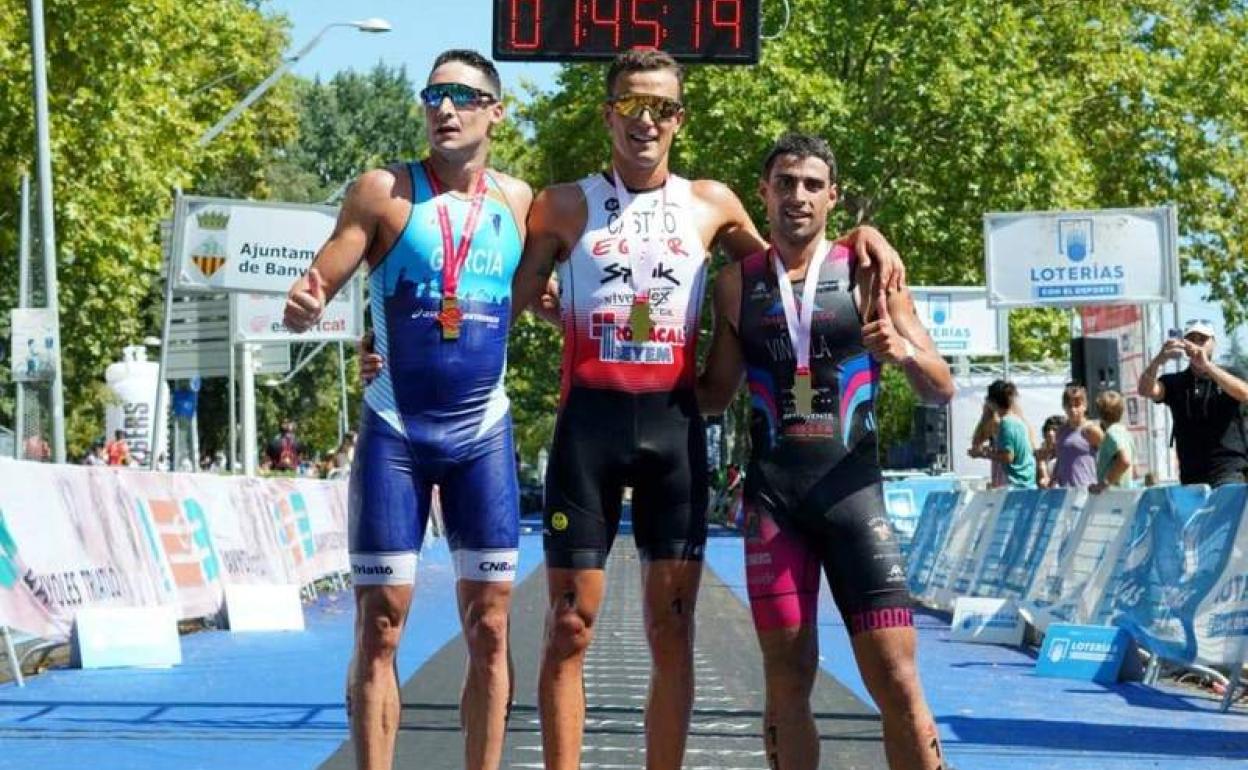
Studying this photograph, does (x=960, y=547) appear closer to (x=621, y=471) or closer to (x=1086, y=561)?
(x=1086, y=561)

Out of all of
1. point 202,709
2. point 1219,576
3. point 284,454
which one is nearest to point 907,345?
point 1219,576

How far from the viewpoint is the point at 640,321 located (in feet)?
25.2

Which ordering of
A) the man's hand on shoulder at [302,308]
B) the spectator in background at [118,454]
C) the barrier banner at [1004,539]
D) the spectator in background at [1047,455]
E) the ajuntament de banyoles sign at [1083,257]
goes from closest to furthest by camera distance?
the man's hand on shoulder at [302,308] < the barrier banner at [1004,539] < the spectator in background at [1047,455] < the ajuntament de banyoles sign at [1083,257] < the spectator in background at [118,454]

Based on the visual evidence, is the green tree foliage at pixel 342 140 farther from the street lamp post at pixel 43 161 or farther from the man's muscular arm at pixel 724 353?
the man's muscular arm at pixel 724 353

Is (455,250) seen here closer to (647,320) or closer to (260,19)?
(647,320)

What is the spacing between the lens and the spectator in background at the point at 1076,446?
1995 cm

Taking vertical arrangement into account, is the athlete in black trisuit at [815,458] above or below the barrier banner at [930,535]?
above

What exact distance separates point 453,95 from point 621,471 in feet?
4.19

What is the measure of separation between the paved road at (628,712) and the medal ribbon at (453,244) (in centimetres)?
288

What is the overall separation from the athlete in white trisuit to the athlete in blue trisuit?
0.18 m

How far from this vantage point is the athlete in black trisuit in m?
7.33

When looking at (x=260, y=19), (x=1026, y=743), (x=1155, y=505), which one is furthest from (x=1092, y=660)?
(x=260, y=19)

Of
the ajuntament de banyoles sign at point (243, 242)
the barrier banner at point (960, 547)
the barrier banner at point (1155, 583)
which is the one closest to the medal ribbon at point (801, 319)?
the barrier banner at point (1155, 583)

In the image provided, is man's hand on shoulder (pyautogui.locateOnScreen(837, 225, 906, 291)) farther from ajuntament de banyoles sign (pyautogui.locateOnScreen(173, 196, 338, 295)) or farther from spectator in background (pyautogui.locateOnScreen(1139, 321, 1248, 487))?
ajuntament de banyoles sign (pyautogui.locateOnScreen(173, 196, 338, 295))
